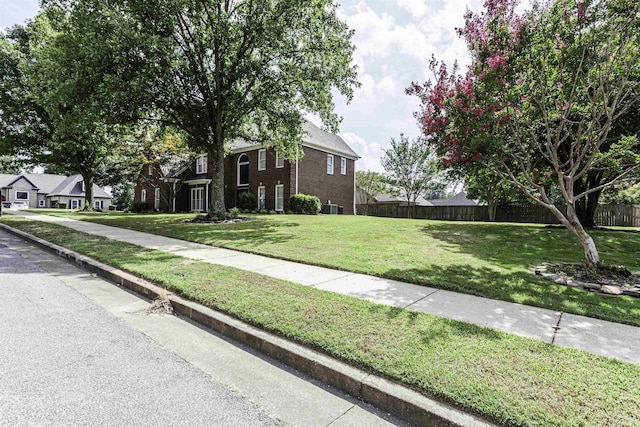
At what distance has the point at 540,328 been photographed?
3.55 meters

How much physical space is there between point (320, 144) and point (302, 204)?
5.71 m

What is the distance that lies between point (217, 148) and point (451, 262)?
513 inches

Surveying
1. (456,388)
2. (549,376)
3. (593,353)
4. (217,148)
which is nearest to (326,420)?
(456,388)

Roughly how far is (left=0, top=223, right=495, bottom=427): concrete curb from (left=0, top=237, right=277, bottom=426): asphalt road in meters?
0.64

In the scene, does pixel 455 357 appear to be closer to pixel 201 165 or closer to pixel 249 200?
pixel 249 200

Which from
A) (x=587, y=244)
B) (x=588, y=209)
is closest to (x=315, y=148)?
(x=588, y=209)

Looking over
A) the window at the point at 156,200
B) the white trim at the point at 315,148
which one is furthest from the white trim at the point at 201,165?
the window at the point at 156,200

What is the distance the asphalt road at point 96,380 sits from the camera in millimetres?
2225

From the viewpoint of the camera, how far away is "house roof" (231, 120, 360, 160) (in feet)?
82.1

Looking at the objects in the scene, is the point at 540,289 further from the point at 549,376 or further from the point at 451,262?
the point at 549,376

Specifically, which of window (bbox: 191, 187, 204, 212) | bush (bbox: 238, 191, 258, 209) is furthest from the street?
window (bbox: 191, 187, 204, 212)

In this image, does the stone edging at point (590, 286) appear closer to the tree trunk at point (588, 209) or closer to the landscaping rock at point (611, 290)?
the landscaping rock at point (611, 290)

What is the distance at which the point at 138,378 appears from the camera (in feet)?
8.87

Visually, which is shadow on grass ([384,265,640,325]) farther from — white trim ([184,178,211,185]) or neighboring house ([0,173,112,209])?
neighboring house ([0,173,112,209])
